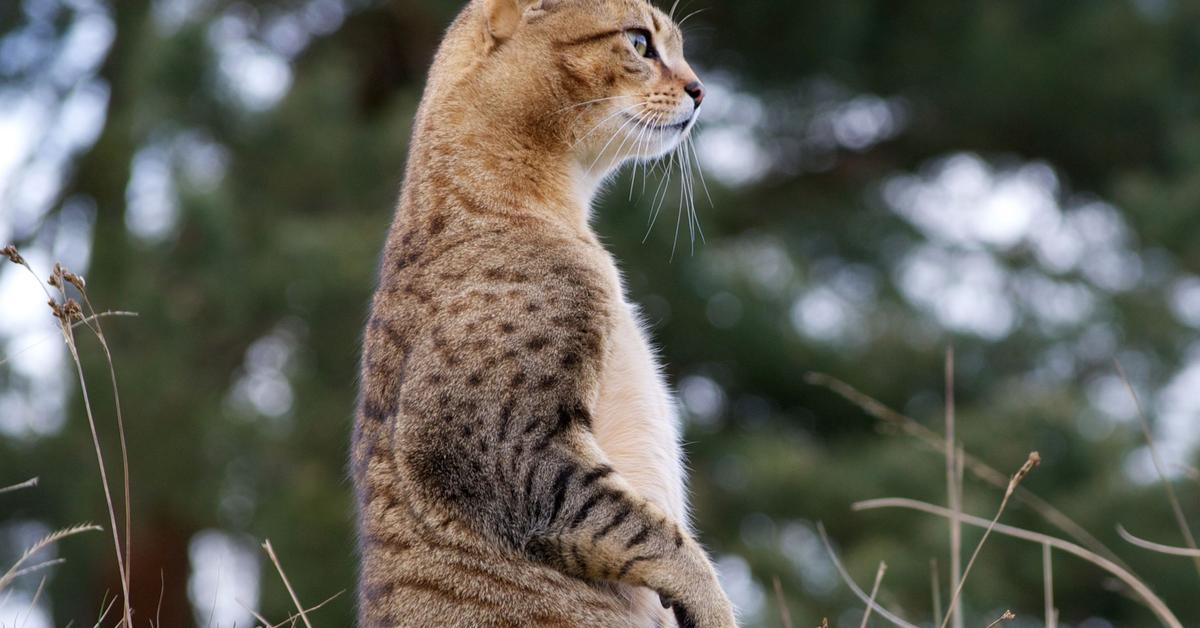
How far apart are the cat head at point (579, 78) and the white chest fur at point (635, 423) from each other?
21.5 inches

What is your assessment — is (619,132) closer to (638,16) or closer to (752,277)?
(638,16)

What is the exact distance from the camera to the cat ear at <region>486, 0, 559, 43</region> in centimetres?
385

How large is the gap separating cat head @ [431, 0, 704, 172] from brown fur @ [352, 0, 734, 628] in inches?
0.6

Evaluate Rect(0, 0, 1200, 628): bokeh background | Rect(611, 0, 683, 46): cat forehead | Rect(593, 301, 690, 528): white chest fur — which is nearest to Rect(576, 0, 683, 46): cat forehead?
Rect(611, 0, 683, 46): cat forehead

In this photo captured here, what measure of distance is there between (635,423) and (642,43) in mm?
1133

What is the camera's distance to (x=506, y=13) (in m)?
3.88

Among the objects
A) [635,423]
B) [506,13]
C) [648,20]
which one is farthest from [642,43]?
[635,423]

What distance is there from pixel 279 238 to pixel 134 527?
2.18 metres

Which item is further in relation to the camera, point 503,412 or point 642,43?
point 642,43

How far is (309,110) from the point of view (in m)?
10.5

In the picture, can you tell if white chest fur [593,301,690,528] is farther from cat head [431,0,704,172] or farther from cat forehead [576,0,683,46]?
cat forehead [576,0,683,46]

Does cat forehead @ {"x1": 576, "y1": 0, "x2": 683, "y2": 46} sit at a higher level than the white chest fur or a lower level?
higher

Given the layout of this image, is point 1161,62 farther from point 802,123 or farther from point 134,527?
point 134,527

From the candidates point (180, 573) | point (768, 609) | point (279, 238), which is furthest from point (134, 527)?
point (768, 609)
